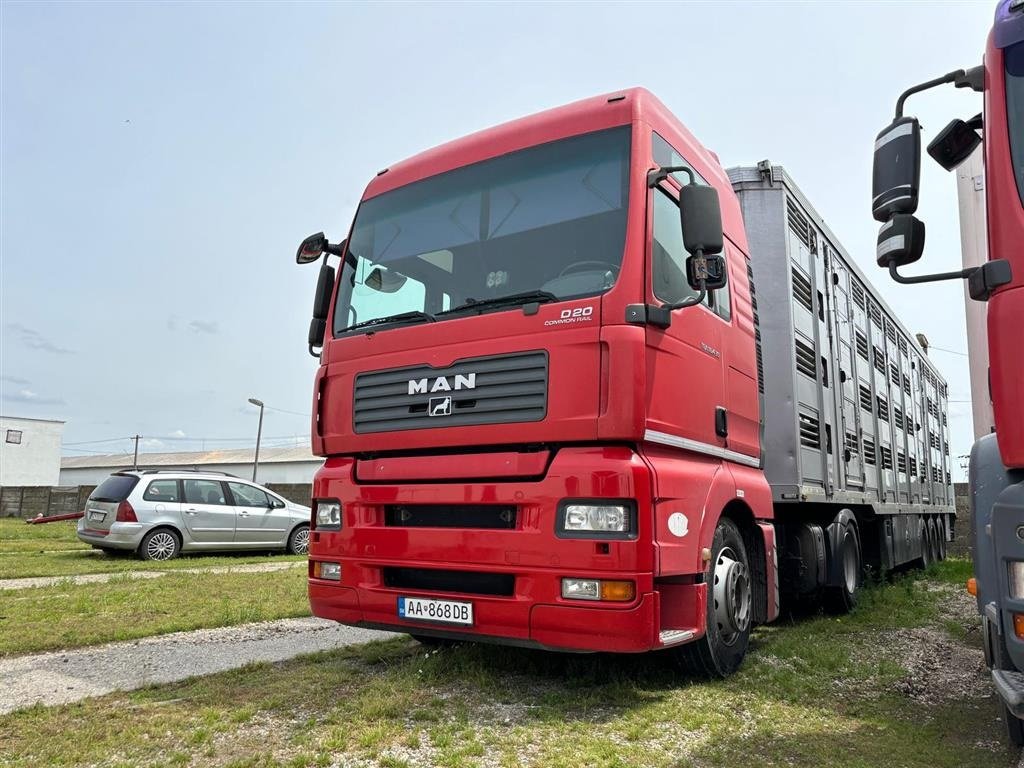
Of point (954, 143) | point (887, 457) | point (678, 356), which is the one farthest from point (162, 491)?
point (954, 143)

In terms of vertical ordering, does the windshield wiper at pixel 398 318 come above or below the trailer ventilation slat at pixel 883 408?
below

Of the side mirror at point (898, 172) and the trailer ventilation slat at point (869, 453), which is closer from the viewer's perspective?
the side mirror at point (898, 172)

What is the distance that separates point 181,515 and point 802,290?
10.1 m

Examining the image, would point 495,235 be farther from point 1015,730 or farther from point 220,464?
point 220,464

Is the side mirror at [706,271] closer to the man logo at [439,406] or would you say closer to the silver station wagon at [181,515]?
the man logo at [439,406]

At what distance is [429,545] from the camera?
4.25m

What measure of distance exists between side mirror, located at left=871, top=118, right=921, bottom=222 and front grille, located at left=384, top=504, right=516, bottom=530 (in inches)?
87.0

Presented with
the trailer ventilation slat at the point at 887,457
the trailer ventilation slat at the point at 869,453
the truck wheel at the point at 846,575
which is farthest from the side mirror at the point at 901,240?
the trailer ventilation slat at the point at 887,457

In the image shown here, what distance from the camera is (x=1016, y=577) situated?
8.84ft

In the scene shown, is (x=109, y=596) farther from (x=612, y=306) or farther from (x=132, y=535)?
(x=612, y=306)

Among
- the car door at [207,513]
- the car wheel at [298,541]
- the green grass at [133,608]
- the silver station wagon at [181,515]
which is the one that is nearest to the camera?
the green grass at [133,608]

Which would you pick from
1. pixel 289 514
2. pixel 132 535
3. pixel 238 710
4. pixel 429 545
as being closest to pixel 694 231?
pixel 429 545

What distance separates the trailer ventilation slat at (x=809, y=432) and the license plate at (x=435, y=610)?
3.45m

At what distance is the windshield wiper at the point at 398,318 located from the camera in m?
4.58
